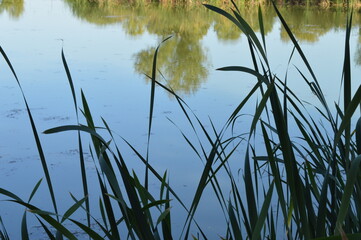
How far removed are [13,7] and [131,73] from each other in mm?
5083

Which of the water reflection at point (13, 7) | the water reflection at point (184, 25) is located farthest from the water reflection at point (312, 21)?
the water reflection at point (13, 7)

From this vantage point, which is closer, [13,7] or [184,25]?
[184,25]

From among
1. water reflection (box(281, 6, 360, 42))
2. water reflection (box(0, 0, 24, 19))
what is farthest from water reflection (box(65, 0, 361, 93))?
water reflection (box(0, 0, 24, 19))

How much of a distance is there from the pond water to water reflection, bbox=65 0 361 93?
0.02 m

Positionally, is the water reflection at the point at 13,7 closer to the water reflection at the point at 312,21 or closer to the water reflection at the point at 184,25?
the water reflection at the point at 184,25

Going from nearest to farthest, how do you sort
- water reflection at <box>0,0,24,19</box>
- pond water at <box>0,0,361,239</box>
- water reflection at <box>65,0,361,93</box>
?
1. pond water at <box>0,0,361,239</box>
2. water reflection at <box>65,0,361,93</box>
3. water reflection at <box>0,0,24,19</box>

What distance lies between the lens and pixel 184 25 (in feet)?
29.5

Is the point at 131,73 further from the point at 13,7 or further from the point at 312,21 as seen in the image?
the point at 13,7

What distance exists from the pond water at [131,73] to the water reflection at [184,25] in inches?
0.7

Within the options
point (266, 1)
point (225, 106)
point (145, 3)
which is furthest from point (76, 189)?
point (266, 1)

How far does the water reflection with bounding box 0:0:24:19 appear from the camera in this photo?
9430 mm

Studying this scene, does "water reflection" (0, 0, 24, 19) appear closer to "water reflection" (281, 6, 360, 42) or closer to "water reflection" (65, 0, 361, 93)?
"water reflection" (65, 0, 361, 93)

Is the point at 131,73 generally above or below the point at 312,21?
below

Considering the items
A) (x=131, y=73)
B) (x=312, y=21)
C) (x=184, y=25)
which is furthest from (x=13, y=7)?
(x=312, y=21)
